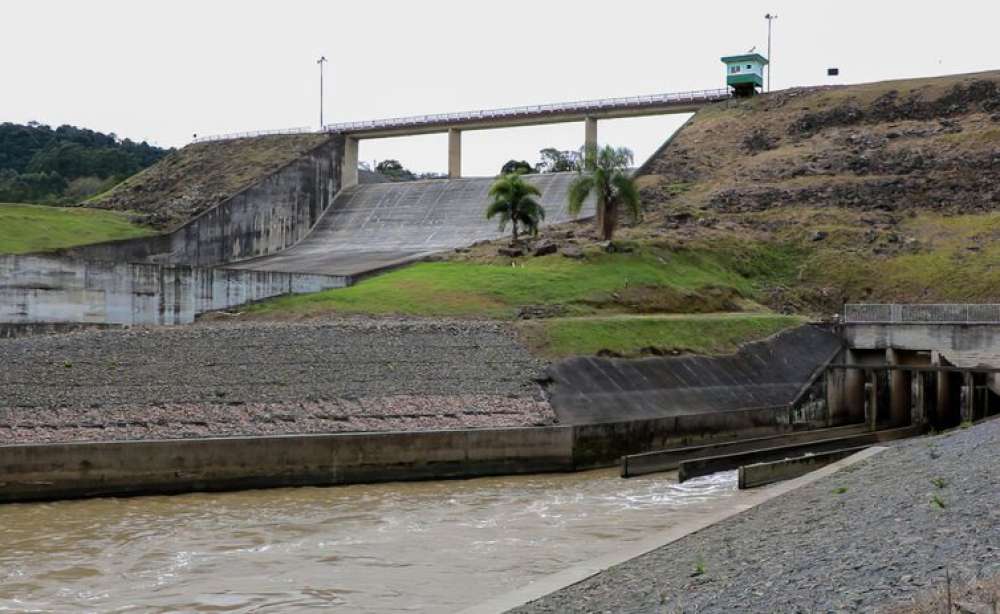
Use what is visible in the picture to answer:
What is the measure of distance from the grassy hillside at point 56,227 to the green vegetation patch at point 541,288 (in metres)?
15.8

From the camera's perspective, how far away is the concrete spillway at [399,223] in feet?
185

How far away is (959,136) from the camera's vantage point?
197 feet

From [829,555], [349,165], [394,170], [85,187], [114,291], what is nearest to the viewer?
[829,555]

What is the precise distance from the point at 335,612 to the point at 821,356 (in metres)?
28.7

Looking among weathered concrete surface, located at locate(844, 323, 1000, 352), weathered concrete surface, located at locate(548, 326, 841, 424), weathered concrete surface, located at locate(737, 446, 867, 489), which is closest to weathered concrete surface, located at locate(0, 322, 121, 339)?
weathered concrete surface, located at locate(548, 326, 841, 424)

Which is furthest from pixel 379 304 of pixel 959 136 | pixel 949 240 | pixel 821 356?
pixel 959 136

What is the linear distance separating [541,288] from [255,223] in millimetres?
26720

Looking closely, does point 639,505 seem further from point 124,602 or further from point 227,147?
point 227,147

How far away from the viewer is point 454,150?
74.7 metres

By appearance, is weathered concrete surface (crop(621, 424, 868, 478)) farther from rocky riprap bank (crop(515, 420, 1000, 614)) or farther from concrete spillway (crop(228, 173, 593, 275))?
concrete spillway (crop(228, 173, 593, 275))

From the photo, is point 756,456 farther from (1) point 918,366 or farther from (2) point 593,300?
(2) point 593,300

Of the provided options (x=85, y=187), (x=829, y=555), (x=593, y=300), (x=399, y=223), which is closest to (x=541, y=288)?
(x=593, y=300)

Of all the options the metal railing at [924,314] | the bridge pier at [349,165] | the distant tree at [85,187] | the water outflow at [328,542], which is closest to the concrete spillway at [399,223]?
the bridge pier at [349,165]

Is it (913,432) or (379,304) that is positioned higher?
(379,304)
